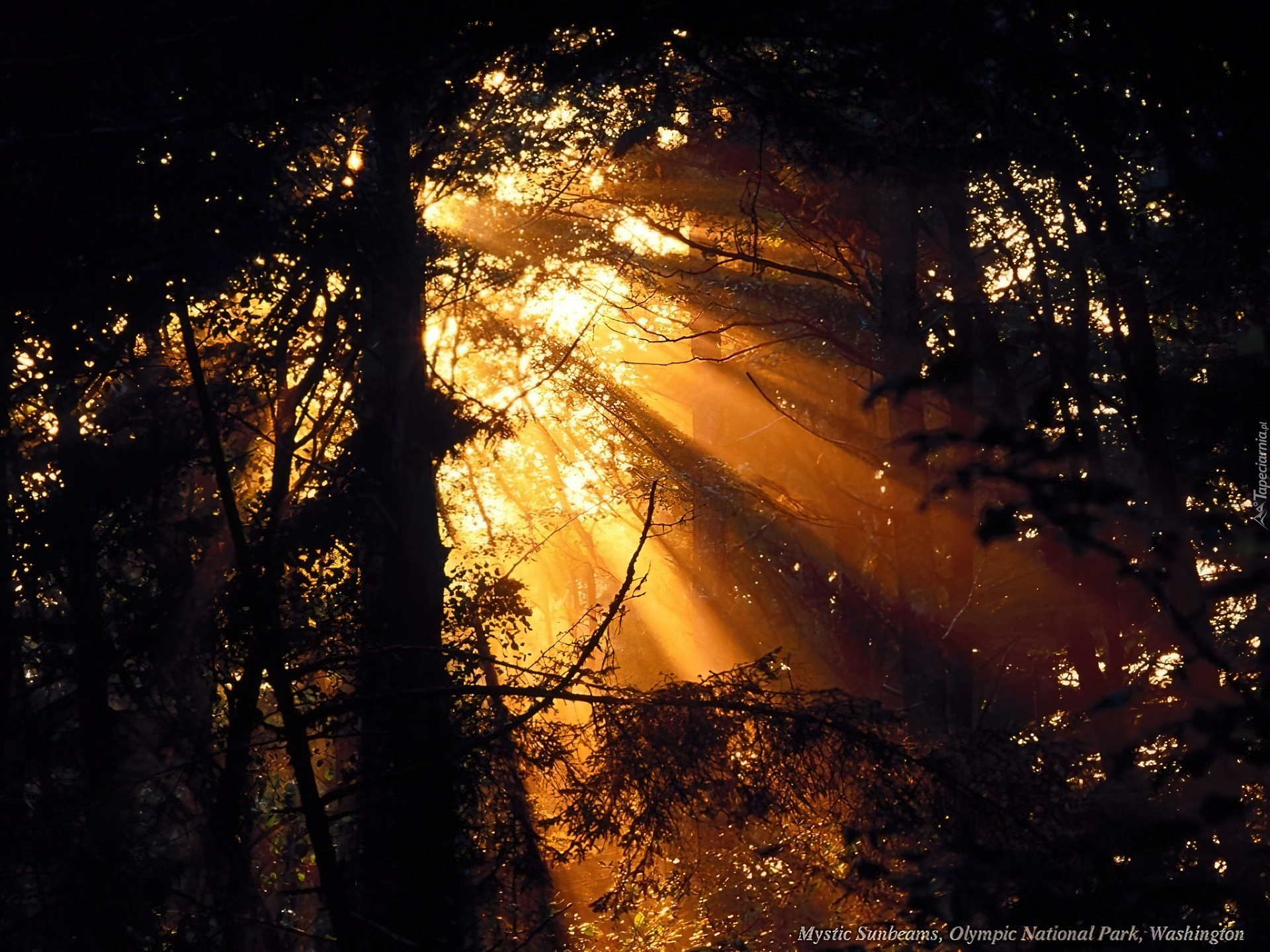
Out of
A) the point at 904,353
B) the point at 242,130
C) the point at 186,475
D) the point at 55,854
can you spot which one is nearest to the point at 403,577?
the point at 186,475

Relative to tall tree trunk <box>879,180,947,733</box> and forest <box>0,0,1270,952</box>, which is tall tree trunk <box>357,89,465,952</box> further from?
tall tree trunk <box>879,180,947,733</box>

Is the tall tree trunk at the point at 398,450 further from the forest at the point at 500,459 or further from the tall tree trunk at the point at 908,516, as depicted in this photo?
the tall tree trunk at the point at 908,516

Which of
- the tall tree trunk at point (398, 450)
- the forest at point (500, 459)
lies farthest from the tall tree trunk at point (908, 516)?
the tall tree trunk at point (398, 450)

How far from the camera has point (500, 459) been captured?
1049cm

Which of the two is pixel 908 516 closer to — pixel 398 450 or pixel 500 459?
pixel 500 459

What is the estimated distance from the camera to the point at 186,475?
8508 millimetres

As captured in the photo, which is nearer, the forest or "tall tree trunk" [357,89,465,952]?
the forest

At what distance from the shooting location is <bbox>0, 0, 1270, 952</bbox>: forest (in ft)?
12.7

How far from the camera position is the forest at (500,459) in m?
3.86

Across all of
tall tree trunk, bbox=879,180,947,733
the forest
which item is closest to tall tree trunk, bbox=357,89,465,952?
the forest

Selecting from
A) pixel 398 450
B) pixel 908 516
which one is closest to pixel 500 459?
pixel 398 450

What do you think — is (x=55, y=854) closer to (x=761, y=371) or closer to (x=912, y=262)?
(x=912, y=262)

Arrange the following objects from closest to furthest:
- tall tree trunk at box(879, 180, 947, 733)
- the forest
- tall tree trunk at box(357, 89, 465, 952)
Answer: the forest, tall tree trunk at box(357, 89, 465, 952), tall tree trunk at box(879, 180, 947, 733)

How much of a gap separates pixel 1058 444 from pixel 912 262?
9.08 metres
